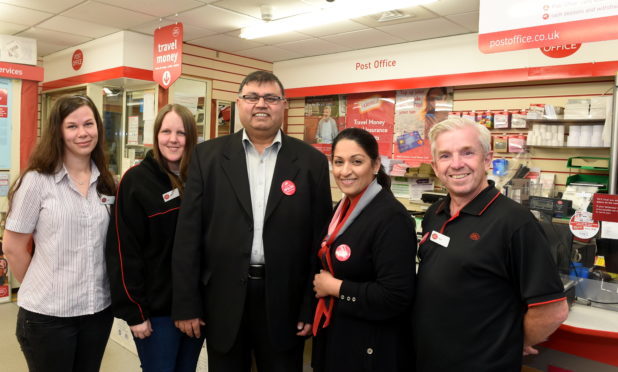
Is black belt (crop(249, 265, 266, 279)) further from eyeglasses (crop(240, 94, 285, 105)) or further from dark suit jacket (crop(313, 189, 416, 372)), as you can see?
eyeglasses (crop(240, 94, 285, 105))

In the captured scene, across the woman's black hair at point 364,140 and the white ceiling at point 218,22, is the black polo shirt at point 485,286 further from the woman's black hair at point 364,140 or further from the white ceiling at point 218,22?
the white ceiling at point 218,22

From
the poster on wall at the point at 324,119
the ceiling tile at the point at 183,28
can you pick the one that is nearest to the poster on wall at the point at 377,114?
the poster on wall at the point at 324,119

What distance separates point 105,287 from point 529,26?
262 centimetres

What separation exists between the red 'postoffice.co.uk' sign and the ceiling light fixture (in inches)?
38.5

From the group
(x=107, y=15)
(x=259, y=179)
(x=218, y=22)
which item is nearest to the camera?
(x=259, y=179)

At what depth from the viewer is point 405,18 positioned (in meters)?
5.20

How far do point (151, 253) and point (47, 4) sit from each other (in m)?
4.29

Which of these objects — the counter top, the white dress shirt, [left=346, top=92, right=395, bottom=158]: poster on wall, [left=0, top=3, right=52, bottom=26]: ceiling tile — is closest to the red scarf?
the white dress shirt

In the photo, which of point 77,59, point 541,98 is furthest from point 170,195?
point 77,59

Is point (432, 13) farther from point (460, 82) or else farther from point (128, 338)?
point (128, 338)

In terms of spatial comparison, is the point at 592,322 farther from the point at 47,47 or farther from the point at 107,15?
the point at 47,47

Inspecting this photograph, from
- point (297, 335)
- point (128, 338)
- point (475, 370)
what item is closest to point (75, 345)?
point (297, 335)

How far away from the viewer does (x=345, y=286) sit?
1750 millimetres

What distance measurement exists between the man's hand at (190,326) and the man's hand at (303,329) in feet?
1.41
